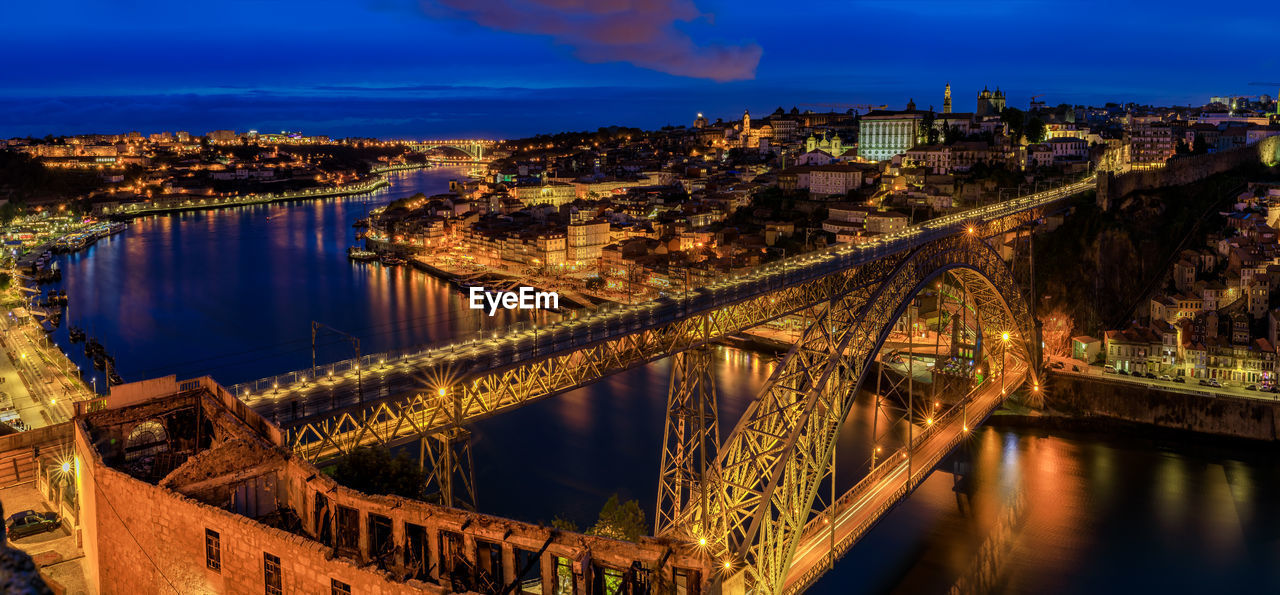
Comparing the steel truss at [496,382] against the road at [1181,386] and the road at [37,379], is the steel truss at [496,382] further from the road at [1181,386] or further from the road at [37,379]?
the road at [1181,386]

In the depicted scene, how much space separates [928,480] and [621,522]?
7.10m

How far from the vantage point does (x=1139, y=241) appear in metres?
23.5

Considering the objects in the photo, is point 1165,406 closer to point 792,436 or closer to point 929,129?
point 792,436

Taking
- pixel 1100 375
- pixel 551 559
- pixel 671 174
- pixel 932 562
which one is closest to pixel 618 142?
pixel 671 174

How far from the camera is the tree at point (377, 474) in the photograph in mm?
10805

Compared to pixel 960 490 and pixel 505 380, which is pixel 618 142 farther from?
pixel 505 380

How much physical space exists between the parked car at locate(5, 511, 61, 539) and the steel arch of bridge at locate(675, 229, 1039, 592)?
6470mm

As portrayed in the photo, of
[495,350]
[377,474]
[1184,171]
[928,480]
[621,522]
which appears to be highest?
[1184,171]

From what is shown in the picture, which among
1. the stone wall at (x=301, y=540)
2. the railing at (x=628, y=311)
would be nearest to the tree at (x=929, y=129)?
the railing at (x=628, y=311)

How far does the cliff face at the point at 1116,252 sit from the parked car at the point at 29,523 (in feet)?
70.1

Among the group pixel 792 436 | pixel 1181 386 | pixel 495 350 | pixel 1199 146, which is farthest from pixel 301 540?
pixel 1199 146

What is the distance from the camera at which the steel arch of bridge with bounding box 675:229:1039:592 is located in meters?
9.01

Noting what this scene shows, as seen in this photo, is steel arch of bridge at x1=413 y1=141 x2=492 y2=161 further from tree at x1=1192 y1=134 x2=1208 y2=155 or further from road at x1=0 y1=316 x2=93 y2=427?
road at x1=0 y1=316 x2=93 y2=427

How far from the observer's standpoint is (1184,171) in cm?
2736
